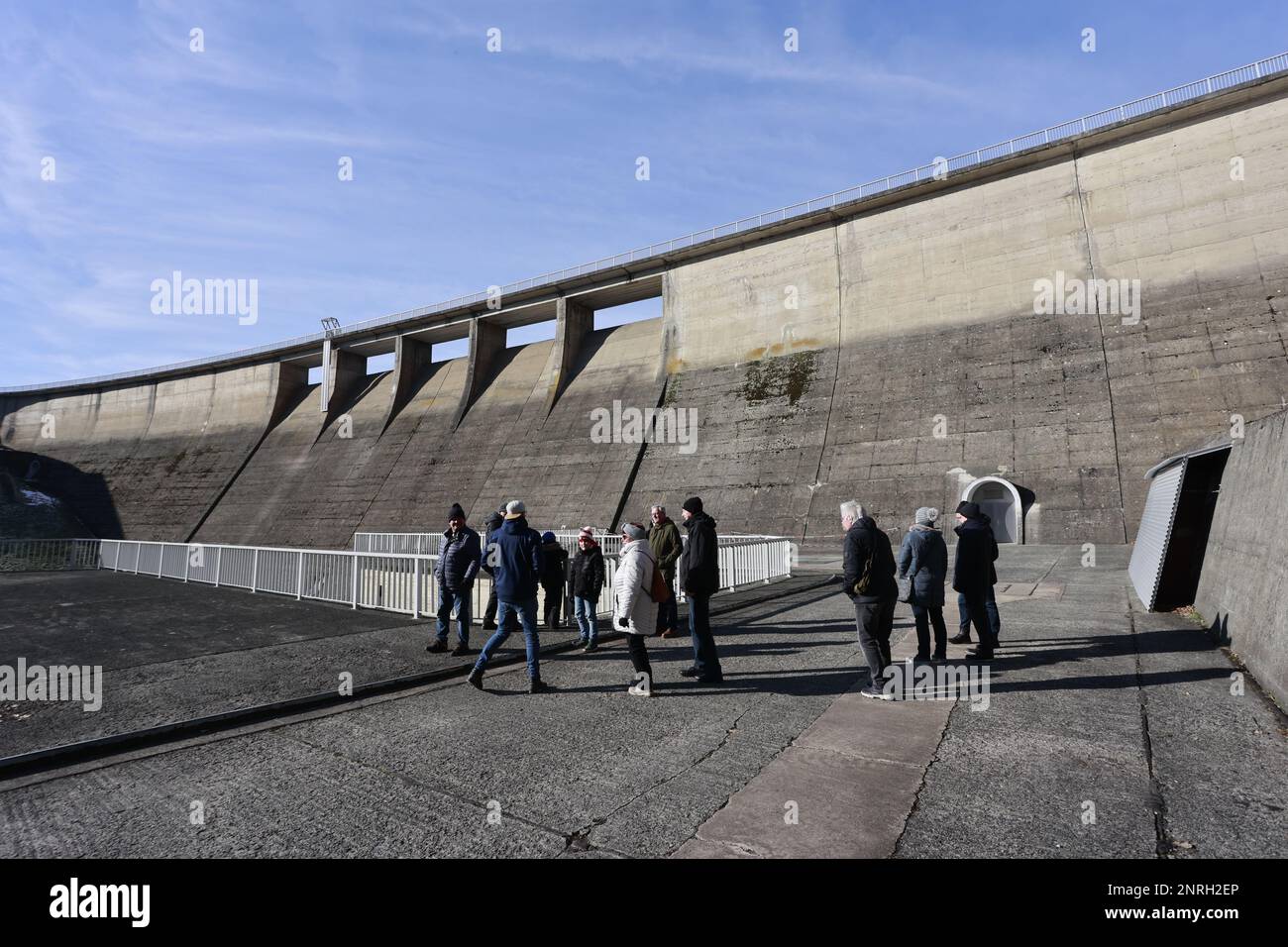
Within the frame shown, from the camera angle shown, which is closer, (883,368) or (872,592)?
(872,592)

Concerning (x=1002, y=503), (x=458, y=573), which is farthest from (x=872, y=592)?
(x=1002, y=503)

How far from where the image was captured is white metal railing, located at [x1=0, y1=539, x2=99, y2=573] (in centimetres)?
2427

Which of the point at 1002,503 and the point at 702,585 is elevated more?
the point at 1002,503

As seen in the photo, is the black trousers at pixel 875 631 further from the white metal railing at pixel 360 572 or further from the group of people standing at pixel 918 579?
the white metal railing at pixel 360 572

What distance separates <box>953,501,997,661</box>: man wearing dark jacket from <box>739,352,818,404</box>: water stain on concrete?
22877 mm

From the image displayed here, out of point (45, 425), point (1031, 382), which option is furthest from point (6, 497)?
point (1031, 382)

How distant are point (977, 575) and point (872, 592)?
2.21m

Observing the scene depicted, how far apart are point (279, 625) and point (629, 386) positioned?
90.7ft

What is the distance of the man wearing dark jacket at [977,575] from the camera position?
7168mm

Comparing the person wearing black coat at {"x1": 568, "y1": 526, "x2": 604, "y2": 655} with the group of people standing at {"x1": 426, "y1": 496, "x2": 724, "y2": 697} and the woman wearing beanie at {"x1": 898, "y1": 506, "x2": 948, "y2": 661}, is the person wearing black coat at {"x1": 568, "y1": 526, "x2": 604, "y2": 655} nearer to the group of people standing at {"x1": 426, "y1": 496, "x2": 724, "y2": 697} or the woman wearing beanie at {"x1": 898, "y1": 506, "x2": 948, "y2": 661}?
the group of people standing at {"x1": 426, "y1": 496, "x2": 724, "y2": 697}

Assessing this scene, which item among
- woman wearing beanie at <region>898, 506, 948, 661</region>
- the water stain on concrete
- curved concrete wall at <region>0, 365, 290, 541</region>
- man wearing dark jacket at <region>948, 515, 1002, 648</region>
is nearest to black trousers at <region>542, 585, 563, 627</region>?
woman wearing beanie at <region>898, 506, 948, 661</region>

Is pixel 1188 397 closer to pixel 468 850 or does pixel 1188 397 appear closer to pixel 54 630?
pixel 468 850

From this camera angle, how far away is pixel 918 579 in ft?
21.8

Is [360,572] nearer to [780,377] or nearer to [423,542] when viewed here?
[423,542]
